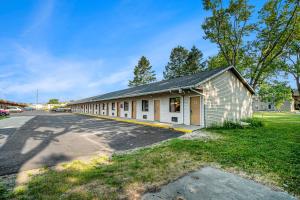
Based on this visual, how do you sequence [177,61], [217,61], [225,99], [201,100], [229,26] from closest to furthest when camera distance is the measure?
[201,100]
[225,99]
[229,26]
[217,61]
[177,61]

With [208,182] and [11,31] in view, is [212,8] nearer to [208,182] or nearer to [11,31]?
[208,182]

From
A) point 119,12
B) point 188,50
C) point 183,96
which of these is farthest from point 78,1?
point 188,50

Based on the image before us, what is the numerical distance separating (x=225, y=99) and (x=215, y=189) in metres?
10.9

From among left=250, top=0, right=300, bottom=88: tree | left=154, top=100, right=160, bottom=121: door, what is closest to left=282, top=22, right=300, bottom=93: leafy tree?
left=250, top=0, right=300, bottom=88: tree

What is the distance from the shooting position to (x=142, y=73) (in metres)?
50.0

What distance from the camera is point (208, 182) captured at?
10.5 feet

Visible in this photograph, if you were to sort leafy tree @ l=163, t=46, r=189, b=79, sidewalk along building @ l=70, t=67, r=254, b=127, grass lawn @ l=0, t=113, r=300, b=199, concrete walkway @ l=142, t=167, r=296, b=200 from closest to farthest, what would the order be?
concrete walkway @ l=142, t=167, r=296, b=200 < grass lawn @ l=0, t=113, r=300, b=199 < sidewalk along building @ l=70, t=67, r=254, b=127 < leafy tree @ l=163, t=46, r=189, b=79

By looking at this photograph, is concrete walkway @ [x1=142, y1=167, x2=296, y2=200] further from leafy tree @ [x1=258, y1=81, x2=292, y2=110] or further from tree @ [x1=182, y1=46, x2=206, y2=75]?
tree @ [x1=182, y1=46, x2=206, y2=75]

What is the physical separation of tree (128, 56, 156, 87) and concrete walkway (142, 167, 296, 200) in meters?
46.9

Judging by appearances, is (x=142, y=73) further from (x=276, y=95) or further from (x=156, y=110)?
(x=276, y=95)

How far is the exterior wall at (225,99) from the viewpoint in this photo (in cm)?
1131

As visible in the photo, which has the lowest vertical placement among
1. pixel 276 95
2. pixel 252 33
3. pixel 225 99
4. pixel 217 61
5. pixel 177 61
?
pixel 225 99

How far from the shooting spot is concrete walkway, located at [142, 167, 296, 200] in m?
2.68

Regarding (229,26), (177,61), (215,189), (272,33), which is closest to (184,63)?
(177,61)
